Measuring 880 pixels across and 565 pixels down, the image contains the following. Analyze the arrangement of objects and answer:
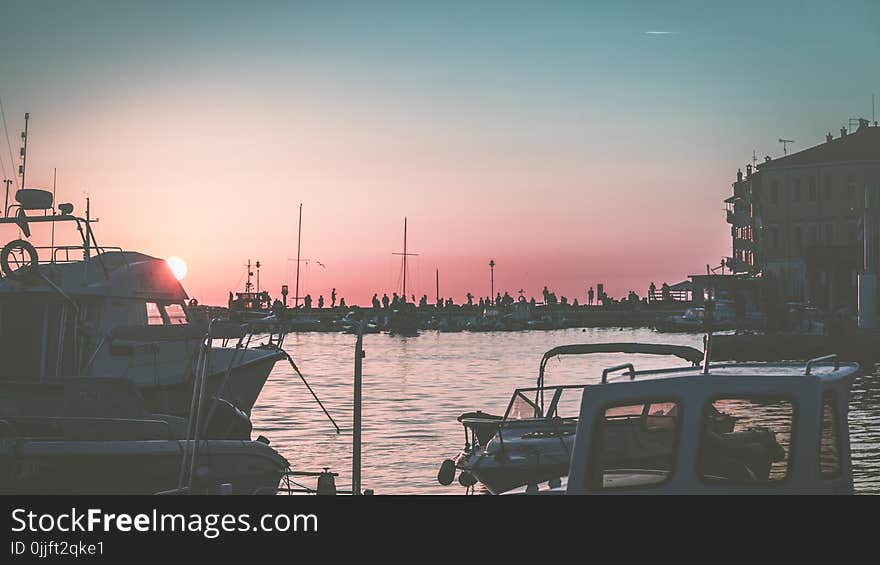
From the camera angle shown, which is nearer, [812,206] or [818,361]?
[818,361]

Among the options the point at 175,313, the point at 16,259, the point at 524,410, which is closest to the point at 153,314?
the point at 175,313

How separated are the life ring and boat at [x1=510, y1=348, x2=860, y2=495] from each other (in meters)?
14.8

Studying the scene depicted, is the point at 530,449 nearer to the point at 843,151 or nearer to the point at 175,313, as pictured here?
the point at 175,313

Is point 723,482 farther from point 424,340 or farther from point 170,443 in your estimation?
point 424,340

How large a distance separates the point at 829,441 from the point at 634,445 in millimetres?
1270

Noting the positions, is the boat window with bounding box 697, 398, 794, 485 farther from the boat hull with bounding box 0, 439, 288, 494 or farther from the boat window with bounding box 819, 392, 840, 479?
the boat hull with bounding box 0, 439, 288, 494

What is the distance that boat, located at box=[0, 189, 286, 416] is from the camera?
19.6 m

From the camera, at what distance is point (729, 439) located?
7.49m

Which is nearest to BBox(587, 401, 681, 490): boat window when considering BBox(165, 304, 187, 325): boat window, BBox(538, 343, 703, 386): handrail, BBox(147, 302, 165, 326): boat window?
BBox(538, 343, 703, 386): handrail

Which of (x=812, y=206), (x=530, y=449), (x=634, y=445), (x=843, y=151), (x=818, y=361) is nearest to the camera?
(x=634, y=445)

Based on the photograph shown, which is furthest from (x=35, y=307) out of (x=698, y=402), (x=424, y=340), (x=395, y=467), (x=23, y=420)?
(x=424, y=340)

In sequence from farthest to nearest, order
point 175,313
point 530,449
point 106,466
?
1. point 175,313
2. point 530,449
3. point 106,466
